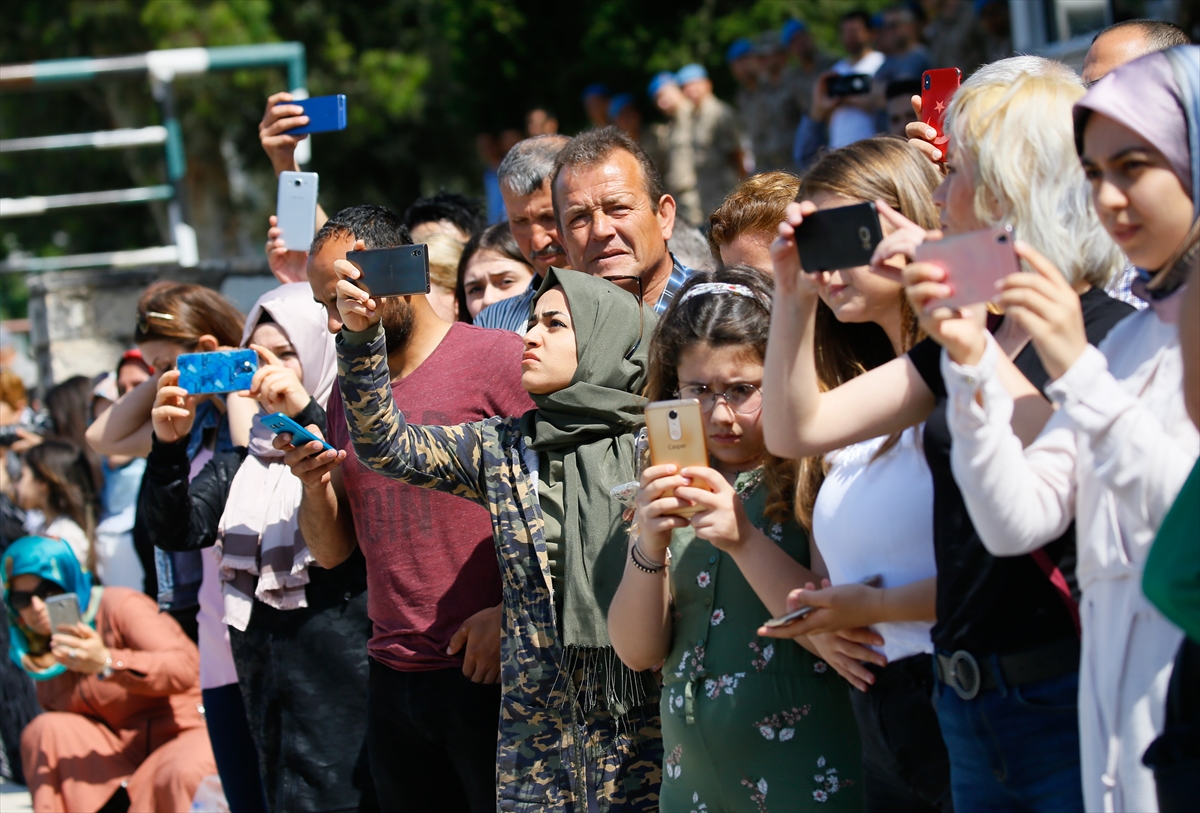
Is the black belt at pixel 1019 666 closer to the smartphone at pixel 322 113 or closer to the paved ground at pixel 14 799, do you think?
the smartphone at pixel 322 113

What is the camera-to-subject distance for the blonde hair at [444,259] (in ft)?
15.5

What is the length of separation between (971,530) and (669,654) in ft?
2.82

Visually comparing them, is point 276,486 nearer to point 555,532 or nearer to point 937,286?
point 555,532

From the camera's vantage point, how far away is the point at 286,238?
405 cm

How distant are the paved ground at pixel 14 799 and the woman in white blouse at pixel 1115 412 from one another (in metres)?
4.78

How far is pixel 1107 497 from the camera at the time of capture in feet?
6.03

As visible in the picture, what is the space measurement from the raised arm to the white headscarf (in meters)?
1.99

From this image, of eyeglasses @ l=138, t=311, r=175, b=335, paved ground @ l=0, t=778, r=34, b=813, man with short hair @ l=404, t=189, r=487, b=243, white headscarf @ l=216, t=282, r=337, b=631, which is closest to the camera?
white headscarf @ l=216, t=282, r=337, b=631

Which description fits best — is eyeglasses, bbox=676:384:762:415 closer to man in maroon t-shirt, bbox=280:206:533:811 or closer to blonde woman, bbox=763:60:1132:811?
blonde woman, bbox=763:60:1132:811

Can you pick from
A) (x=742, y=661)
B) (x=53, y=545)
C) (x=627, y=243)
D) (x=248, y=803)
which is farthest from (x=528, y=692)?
(x=53, y=545)

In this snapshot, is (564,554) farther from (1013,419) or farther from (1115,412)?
(1115,412)

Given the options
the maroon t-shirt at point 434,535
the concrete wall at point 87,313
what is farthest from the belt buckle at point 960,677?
the concrete wall at point 87,313

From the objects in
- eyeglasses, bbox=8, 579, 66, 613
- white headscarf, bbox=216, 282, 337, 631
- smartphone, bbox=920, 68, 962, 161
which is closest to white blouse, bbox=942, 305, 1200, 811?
smartphone, bbox=920, 68, 962, 161

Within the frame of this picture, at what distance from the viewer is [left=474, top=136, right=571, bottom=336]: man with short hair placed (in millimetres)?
4379
